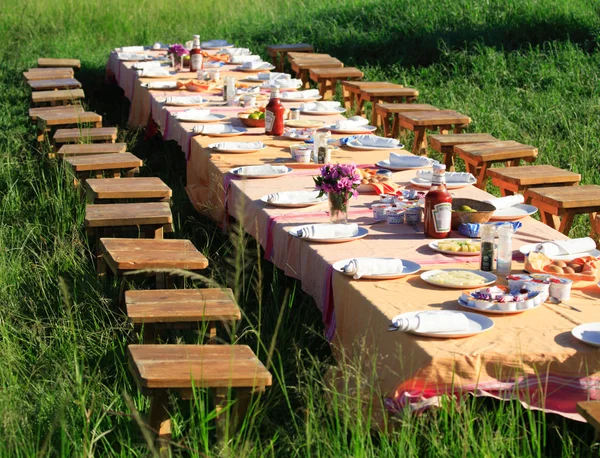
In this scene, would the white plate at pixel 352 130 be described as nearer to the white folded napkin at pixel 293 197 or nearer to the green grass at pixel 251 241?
the green grass at pixel 251 241

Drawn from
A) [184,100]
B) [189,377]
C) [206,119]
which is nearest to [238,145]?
[206,119]

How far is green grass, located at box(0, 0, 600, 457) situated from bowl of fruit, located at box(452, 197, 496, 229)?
2.45 feet

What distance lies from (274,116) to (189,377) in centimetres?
335

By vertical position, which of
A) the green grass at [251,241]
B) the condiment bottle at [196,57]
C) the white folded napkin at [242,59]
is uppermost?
the condiment bottle at [196,57]

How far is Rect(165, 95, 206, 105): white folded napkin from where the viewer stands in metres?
7.31

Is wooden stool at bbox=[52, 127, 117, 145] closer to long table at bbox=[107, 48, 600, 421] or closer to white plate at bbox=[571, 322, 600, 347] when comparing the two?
long table at bbox=[107, 48, 600, 421]

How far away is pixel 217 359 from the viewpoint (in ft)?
10.4

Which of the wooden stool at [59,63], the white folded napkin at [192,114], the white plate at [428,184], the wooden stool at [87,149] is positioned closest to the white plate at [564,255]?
the white plate at [428,184]

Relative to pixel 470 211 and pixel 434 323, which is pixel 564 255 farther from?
pixel 434 323

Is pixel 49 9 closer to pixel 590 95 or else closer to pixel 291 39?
pixel 291 39

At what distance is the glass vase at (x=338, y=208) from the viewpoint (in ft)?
13.3

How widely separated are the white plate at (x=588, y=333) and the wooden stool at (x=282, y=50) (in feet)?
28.8

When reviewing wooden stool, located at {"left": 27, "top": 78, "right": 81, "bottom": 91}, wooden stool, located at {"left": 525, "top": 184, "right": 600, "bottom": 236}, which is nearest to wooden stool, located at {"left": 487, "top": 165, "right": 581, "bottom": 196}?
wooden stool, located at {"left": 525, "top": 184, "right": 600, "bottom": 236}

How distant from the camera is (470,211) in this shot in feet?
13.2
